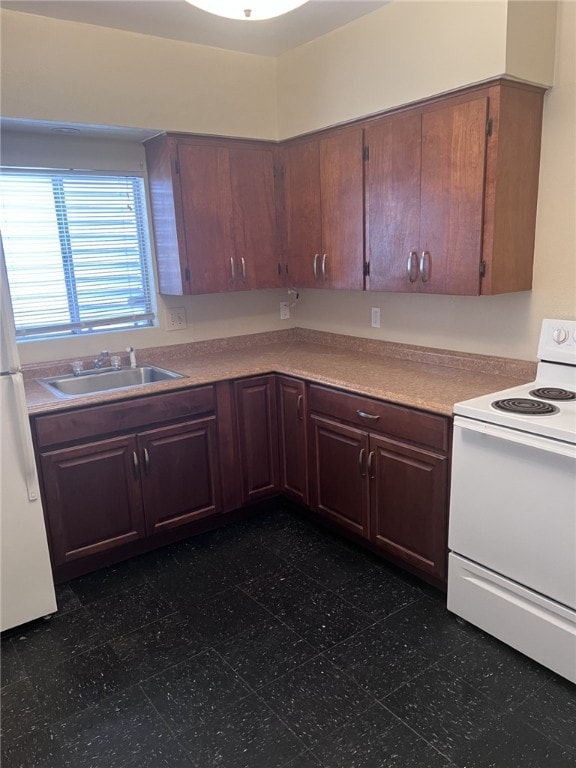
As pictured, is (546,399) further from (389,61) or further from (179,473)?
(179,473)

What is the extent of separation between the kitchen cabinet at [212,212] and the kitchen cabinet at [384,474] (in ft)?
3.05

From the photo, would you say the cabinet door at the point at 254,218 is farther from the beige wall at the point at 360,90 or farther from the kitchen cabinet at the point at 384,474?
the kitchen cabinet at the point at 384,474

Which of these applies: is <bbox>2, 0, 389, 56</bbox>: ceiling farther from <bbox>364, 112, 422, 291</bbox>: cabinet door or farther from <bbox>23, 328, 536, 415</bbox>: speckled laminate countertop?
<bbox>23, 328, 536, 415</bbox>: speckled laminate countertop

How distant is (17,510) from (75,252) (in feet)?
4.80

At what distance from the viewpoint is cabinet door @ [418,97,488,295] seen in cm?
223

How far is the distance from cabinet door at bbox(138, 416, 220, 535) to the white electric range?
51.8 inches

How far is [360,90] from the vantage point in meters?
2.67

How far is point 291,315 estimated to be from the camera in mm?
3832

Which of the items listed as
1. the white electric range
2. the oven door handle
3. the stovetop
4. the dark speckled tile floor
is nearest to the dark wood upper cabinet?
the stovetop

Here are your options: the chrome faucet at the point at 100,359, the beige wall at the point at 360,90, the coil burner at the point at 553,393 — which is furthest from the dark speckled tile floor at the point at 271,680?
the beige wall at the point at 360,90

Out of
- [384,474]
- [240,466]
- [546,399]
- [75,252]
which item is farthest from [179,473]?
[546,399]

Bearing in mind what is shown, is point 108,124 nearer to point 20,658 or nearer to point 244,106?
point 244,106

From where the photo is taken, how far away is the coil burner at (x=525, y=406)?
6.35 feet

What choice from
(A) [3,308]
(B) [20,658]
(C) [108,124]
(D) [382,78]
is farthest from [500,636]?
(C) [108,124]
